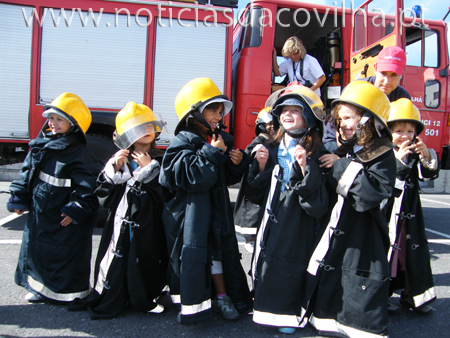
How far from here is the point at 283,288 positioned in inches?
78.4

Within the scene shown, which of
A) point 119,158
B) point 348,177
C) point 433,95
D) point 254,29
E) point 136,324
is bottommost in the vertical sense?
point 136,324

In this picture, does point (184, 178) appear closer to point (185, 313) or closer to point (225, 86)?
point (185, 313)

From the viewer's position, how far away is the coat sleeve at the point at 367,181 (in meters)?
1.79

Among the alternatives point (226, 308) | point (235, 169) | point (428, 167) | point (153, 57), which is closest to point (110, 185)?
point (235, 169)

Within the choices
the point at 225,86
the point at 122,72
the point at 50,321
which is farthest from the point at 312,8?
the point at 50,321

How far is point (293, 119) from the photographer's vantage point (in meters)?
2.12

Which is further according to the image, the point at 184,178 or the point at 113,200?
the point at 113,200

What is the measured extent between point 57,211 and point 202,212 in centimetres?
107

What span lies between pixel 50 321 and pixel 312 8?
196 inches

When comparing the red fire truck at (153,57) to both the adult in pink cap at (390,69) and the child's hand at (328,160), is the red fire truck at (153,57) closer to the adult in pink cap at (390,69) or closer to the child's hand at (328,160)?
the adult in pink cap at (390,69)

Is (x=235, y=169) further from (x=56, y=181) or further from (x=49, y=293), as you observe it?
(x=49, y=293)

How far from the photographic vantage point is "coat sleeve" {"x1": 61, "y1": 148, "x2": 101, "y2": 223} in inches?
89.1

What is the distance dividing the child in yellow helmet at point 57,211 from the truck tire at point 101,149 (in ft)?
5.76

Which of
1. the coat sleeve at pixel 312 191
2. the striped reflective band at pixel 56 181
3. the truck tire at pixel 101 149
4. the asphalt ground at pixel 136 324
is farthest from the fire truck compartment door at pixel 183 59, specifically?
the coat sleeve at pixel 312 191
